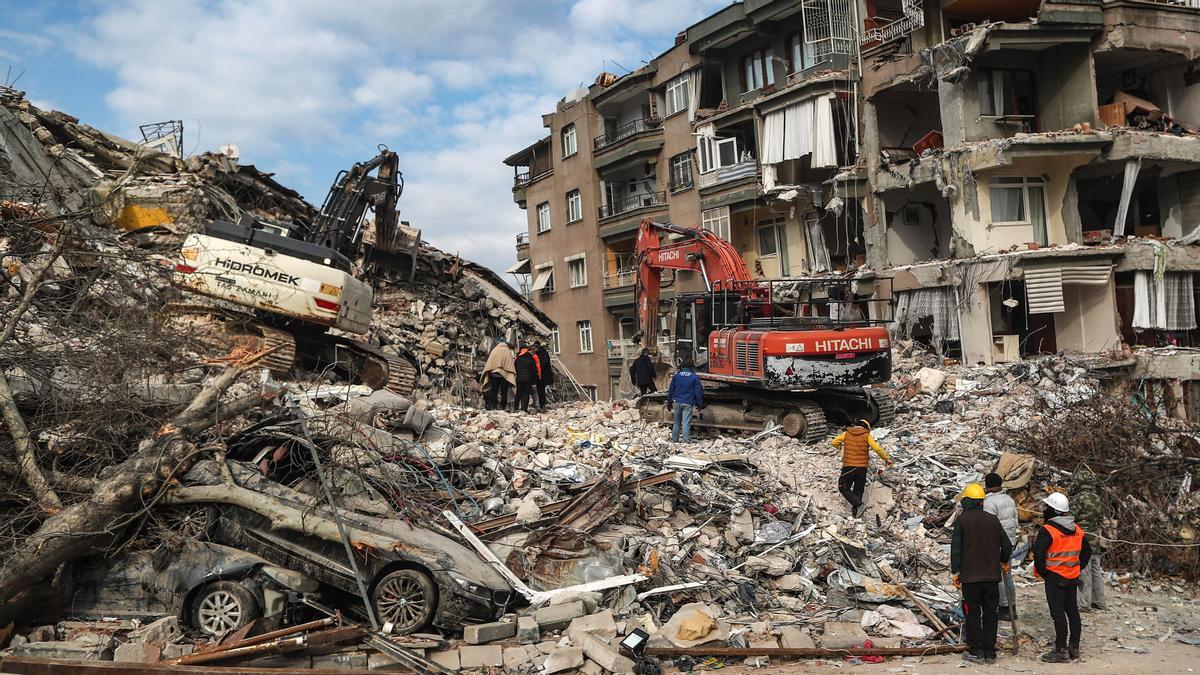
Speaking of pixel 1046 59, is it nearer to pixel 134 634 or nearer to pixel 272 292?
pixel 272 292

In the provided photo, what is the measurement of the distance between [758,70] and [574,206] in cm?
962

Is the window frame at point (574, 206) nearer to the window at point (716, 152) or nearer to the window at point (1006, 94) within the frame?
the window at point (716, 152)

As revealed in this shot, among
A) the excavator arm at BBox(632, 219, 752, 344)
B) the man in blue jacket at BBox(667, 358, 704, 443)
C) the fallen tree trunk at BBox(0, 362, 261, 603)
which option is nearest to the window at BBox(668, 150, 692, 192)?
the excavator arm at BBox(632, 219, 752, 344)

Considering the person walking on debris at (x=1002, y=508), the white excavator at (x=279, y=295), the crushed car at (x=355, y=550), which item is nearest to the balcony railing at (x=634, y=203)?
the white excavator at (x=279, y=295)

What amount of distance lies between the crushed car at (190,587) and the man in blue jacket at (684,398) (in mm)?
7349

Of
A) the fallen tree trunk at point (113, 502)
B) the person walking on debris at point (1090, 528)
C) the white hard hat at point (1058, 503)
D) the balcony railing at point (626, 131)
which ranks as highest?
the balcony railing at point (626, 131)

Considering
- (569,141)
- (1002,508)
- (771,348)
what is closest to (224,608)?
(1002,508)

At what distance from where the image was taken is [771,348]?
13305 millimetres

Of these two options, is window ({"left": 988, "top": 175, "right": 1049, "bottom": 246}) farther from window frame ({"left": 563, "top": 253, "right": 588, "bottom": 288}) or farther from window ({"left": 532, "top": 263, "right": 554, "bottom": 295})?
window ({"left": 532, "top": 263, "right": 554, "bottom": 295})

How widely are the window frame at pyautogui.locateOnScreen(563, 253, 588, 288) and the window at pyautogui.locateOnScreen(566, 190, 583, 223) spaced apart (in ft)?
4.73

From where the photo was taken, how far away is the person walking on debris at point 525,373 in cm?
1591

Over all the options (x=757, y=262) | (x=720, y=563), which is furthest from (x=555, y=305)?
(x=720, y=563)

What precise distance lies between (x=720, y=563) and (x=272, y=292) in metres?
8.75

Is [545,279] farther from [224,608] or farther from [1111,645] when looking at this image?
[1111,645]
